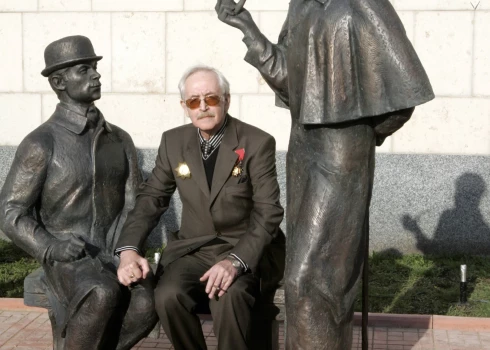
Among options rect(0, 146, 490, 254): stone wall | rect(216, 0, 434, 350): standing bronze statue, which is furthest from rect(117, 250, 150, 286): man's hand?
rect(0, 146, 490, 254): stone wall

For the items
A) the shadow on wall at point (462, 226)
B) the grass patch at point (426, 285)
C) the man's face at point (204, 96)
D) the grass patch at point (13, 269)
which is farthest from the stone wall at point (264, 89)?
the man's face at point (204, 96)

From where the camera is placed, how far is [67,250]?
524 centimetres

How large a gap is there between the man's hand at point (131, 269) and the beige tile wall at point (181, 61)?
428cm

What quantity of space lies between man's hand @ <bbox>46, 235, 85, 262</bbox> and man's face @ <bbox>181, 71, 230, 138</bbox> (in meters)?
A: 0.85

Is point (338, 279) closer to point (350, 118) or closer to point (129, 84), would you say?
point (350, 118)

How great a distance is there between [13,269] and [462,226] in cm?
380

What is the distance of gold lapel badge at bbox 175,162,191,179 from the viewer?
18.0 ft

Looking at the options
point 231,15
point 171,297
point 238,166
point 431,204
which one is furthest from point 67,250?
point 431,204

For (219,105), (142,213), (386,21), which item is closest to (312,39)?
(386,21)

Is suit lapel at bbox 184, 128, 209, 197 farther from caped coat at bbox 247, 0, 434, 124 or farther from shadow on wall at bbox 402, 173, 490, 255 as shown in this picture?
shadow on wall at bbox 402, 173, 490, 255

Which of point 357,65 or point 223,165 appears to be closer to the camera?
point 357,65

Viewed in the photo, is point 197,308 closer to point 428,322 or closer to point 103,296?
point 103,296

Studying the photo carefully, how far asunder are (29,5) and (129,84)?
3.87 feet

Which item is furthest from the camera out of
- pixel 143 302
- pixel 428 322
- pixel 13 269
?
pixel 13 269
